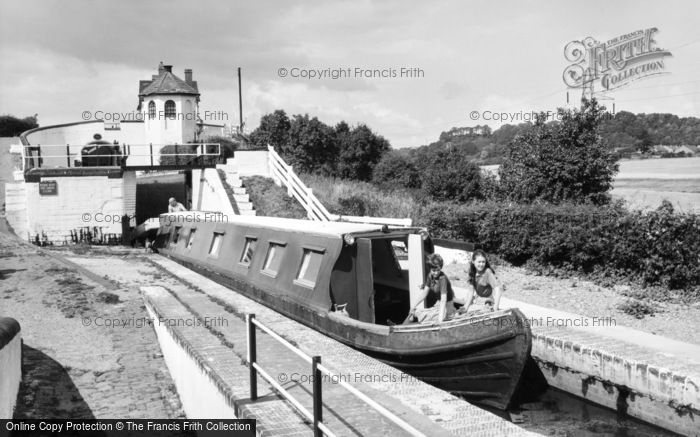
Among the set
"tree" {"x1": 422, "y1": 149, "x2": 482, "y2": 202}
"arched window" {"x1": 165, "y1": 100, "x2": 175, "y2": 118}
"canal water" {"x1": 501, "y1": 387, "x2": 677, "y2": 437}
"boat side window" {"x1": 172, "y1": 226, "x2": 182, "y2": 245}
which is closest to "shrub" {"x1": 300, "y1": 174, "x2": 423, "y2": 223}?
"tree" {"x1": 422, "y1": 149, "x2": 482, "y2": 202}

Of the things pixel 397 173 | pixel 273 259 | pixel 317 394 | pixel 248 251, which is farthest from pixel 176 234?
pixel 397 173

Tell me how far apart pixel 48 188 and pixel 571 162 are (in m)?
14.8

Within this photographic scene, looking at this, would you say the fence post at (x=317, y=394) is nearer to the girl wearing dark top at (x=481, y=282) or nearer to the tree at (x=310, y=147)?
the girl wearing dark top at (x=481, y=282)

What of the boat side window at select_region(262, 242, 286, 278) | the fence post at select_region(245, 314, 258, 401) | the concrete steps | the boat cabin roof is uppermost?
the concrete steps

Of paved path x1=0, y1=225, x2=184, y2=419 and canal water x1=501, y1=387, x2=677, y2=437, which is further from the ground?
paved path x1=0, y1=225, x2=184, y2=419

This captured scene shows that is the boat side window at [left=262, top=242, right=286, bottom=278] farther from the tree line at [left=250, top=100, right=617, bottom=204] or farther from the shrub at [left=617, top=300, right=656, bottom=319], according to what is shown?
the tree line at [left=250, top=100, right=617, bottom=204]

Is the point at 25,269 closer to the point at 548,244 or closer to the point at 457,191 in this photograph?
the point at 548,244

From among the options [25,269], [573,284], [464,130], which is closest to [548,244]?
[573,284]

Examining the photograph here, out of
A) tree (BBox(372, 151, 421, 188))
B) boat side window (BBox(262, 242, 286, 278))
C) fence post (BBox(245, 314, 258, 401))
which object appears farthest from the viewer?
tree (BBox(372, 151, 421, 188))

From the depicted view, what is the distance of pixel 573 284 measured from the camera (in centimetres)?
1130

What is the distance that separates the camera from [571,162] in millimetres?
15109

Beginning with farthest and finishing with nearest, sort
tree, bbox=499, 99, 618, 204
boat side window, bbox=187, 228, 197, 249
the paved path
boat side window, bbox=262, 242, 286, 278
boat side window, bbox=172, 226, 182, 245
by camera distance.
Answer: boat side window, bbox=172, 226, 182, 245 < tree, bbox=499, 99, 618, 204 < boat side window, bbox=187, 228, 197, 249 < boat side window, bbox=262, 242, 286, 278 < the paved path

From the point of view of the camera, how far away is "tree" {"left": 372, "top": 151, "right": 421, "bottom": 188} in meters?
30.2

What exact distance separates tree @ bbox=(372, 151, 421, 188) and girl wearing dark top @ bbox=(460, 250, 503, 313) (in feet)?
72.4
